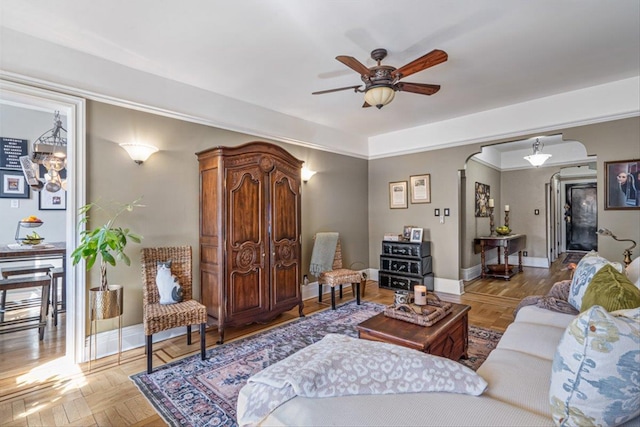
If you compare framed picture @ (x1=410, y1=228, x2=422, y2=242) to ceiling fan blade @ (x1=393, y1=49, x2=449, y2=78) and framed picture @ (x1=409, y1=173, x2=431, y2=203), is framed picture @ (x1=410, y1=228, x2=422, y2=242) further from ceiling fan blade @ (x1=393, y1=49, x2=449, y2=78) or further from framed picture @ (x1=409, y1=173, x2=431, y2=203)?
ceiling fan blade @ (x1=393, y1=49, x2=449, y2=78)

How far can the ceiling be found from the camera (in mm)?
2258

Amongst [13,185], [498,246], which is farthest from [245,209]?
[498,246]

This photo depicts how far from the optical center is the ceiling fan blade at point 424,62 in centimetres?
232

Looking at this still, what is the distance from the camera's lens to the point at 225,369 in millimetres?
2553

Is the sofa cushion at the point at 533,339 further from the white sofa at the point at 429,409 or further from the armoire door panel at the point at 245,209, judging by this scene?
the armoire door panel at the point at 245,209

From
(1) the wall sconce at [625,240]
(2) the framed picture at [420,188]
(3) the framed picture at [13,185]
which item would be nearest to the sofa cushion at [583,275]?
(1) the wall sconce at [625,240]

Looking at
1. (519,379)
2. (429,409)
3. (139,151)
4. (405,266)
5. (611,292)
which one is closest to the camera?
(429,409)

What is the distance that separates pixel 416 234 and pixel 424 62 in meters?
3.28

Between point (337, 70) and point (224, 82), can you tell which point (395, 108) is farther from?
point (224, 82)

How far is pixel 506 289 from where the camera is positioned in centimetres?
512

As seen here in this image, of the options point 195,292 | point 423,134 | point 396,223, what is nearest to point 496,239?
point 396,223

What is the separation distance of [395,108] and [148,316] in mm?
3769

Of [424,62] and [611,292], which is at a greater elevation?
[424,62]

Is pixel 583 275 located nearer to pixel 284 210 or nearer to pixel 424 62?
pixel 424 62
